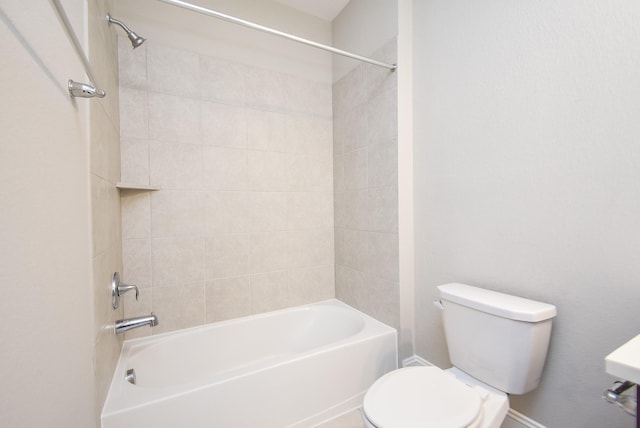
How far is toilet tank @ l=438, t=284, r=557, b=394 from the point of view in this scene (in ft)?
3.22

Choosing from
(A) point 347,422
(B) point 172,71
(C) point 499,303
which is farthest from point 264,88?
(A) point 347,422

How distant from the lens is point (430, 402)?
0.96 m

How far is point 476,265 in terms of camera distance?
1309 mm

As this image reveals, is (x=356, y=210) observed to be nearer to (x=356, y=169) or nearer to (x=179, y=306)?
(x=356, y=169)

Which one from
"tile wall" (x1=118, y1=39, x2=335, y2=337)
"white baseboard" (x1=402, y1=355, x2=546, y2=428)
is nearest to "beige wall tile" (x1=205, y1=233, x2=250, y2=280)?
"tile wall" (x1=118, y1=39, x2=335, y2=337)

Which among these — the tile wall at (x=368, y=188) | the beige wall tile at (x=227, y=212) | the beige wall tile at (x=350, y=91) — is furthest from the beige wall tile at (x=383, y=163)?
the beige wall tile at (x=227, y=212)

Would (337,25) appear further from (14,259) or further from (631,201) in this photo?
(14,259)

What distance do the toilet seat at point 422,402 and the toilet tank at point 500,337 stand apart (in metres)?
0.14

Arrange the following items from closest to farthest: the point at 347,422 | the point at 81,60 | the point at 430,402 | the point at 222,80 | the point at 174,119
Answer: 1. the point at 81,60
2. the point at 430,402
3. the point at 347,422
4. the point at 174,119
5. the point at 222,80

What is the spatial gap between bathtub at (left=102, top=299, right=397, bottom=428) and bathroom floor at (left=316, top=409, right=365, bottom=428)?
0.03 m

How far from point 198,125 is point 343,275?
1.48 m

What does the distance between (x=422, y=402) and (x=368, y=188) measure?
47.6 inches

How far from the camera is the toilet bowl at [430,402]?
870mm

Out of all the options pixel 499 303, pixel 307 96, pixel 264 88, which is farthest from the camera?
pixel 307 96
